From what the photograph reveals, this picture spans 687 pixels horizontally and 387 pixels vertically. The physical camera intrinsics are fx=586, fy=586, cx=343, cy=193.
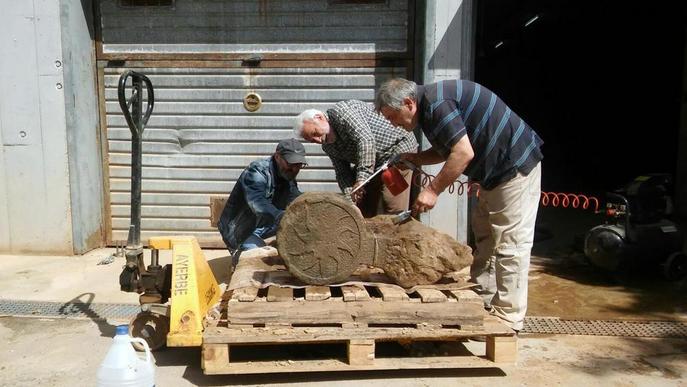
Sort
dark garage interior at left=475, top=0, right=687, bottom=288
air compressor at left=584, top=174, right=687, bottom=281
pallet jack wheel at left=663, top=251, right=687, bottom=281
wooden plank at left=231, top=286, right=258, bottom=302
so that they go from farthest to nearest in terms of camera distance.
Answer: dark garage interior at left=475, top=0, right=687, bottom=288
pallet jack wheel at left=663, top=251, right=687, bottom=281
air compressor at left=584, top=174, right=687, bottom=281
wooden plank at left=231, top=286, right=258, bottom=302


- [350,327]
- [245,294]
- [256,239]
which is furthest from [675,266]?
[245,294]

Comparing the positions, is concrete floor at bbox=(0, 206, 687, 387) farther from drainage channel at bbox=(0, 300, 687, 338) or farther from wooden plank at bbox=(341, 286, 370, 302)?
wooden plank at bbox=(341, 286, 370, 302)

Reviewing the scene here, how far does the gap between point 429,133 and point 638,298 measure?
269 centimetres

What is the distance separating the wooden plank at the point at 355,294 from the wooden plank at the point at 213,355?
0.72m

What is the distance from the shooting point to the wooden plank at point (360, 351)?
10.5ft

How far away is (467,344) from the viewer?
12.5 feet

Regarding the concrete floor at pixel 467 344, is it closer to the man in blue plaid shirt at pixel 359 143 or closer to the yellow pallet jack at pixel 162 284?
the yellow pallet jack at pixel 162 284

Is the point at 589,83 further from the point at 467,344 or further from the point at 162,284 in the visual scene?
the point at 162,284

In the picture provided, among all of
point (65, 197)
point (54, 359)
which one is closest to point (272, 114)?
point (65, 197)

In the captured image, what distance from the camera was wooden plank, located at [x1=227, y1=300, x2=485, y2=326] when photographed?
3209 millimetres

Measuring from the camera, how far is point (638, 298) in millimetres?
4953

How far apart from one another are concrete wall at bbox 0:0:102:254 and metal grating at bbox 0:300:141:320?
1509 mm

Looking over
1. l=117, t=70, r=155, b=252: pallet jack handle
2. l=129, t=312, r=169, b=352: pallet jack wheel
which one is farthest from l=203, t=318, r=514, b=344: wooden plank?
l=117, t=70, r=155, b=252: pallet jack handle

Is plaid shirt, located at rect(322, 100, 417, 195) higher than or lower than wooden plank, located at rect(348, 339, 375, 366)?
higher
